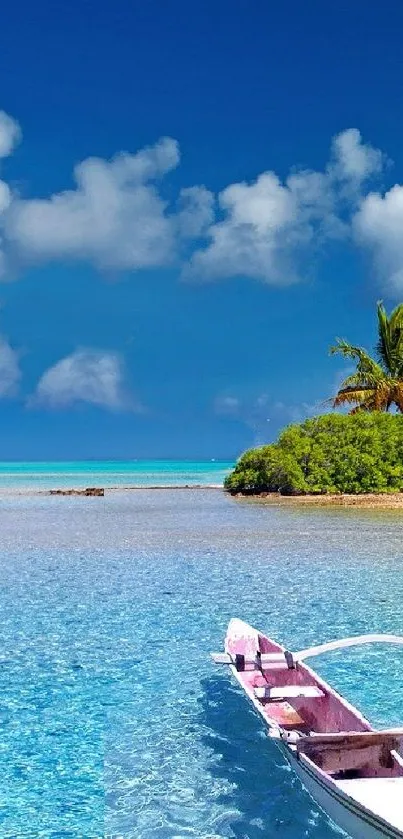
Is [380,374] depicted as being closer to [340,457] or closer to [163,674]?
[340,457]

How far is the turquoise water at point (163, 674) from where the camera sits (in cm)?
711

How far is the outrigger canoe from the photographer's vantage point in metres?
5.66

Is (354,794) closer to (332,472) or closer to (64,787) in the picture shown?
(64,787)

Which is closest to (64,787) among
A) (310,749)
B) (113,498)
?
(310,749)

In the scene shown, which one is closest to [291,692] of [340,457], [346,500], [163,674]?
[163,674]

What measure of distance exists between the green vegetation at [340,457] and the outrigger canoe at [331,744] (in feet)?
110

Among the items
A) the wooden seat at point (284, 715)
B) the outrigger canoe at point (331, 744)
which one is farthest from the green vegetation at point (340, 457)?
the wooden seat at point (284, 715)

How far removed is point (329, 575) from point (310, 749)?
1235 centimetres

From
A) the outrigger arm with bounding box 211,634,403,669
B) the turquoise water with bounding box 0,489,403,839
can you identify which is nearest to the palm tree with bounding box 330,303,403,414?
the turquoise water with bounding box 0,489,403,839

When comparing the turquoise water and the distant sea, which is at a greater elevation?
the distant sea

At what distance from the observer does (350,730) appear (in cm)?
750

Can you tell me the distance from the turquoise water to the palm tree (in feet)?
66.0

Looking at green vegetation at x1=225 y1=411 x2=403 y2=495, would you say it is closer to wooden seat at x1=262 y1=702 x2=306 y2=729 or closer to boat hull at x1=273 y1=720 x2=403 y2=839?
wooden seat at x1=262 y1=702 x2=306 y2=729

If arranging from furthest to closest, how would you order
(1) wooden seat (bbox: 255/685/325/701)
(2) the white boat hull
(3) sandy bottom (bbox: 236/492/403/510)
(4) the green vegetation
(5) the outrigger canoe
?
(4) the green vegetation
(3) sandy bottom (bbox: 236/492/403/510)
(1) wooden seat (bbox: 255/685/325/701)
(5) the outrigger canoe
(2) the white boat hull
